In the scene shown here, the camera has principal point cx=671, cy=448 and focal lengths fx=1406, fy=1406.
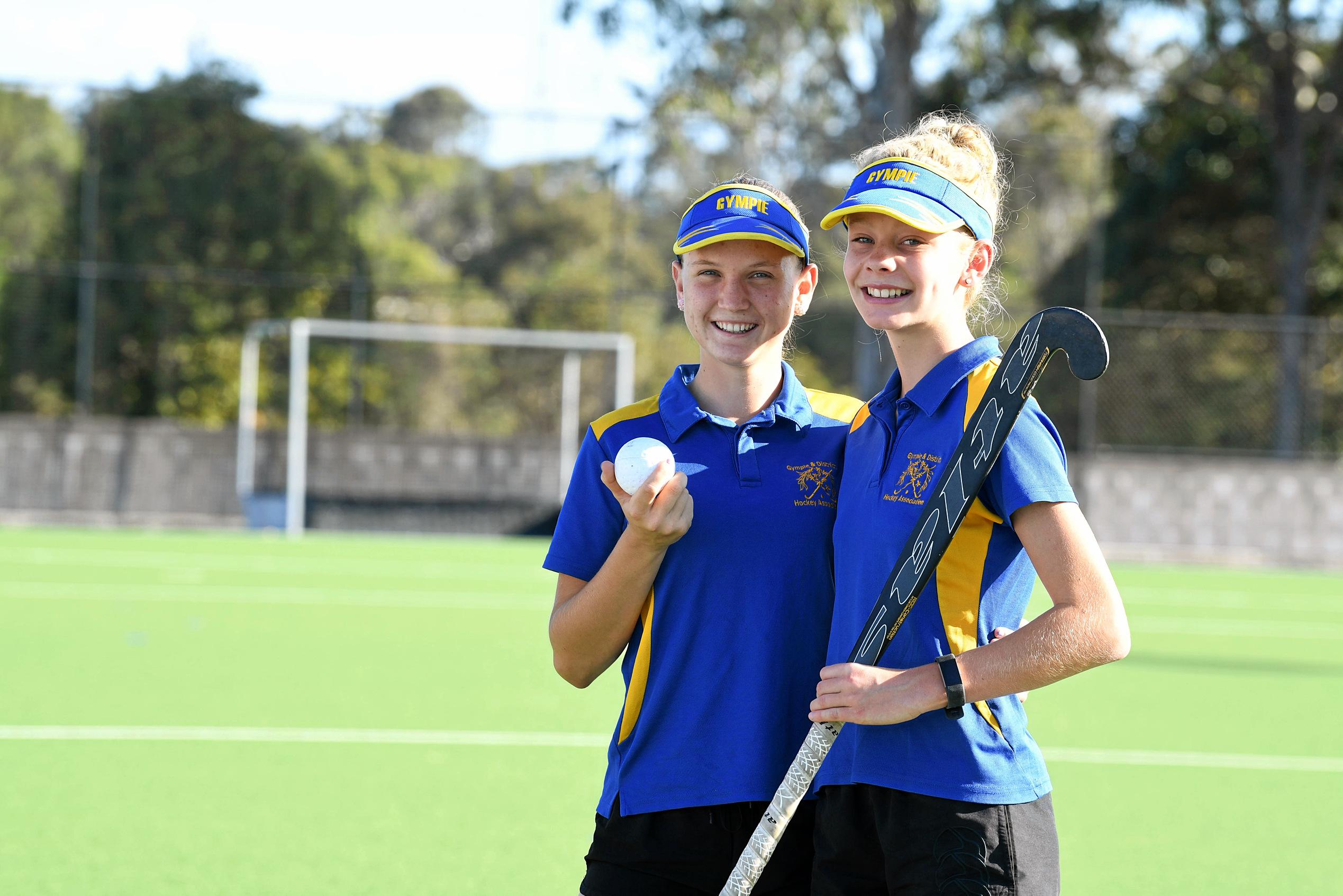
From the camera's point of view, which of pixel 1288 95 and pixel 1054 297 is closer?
pixel 1054 297

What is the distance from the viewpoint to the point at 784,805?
2254mm

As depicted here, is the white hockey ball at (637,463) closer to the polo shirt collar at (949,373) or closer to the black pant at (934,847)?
the polo shirt collar at (949,373)

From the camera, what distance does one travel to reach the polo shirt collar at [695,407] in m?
2.57

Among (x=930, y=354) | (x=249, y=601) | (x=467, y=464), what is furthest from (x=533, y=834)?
(x=467, y=464)

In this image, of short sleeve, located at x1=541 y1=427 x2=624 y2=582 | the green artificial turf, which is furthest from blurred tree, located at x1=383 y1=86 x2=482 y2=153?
short sleeve, located at x1=541 y1=427 x2=624 y2=582

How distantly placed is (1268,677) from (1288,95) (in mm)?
20126

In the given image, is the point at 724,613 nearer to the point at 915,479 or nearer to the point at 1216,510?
the point at 915,479

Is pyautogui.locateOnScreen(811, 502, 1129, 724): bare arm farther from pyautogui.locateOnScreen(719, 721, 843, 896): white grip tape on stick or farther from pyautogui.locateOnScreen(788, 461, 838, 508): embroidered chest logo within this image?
pyautogui.locateOnScreen(788, 461, 838, 508): embroidered chest logo

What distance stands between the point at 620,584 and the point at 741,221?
0.67 metres

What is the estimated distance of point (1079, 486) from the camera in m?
16.9

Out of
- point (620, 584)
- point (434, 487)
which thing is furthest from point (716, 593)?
point (434, 487)

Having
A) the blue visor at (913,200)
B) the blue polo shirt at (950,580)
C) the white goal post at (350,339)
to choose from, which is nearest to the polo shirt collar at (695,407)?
the blue polo shirt at (950,580)

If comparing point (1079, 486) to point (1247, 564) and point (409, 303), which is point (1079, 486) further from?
point (409, 303)

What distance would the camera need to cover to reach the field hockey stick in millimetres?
2072
